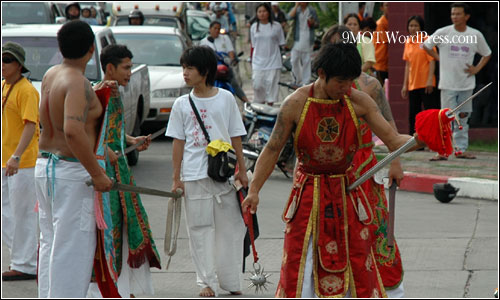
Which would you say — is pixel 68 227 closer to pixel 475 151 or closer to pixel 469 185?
pixel 469 185

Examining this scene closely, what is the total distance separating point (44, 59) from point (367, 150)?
7.11 metres

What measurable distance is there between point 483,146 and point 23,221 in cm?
839

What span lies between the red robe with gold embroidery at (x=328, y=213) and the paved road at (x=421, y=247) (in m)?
1.73

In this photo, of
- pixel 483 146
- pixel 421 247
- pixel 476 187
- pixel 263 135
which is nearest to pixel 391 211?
pixel 421 247

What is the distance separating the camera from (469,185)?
10930mm

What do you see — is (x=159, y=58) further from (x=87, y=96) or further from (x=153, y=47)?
(x=87, y=96)

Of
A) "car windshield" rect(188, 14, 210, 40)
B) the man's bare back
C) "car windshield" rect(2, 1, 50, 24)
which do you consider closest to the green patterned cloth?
the man's bare back

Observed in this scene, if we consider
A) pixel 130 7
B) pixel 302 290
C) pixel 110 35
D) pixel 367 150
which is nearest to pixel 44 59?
pixel 110 35

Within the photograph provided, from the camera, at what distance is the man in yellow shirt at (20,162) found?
24.2 feet

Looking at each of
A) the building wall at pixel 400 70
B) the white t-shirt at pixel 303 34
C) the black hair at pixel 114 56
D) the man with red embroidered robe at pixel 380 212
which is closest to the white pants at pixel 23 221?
the black hair at pixel 114 56

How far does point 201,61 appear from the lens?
6.87 m

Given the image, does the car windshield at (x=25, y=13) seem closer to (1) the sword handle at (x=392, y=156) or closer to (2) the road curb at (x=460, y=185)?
(2) the road curb at (x=460, y=185)

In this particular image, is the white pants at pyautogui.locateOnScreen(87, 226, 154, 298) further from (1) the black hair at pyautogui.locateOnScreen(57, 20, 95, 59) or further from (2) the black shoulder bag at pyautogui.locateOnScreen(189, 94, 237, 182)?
(1) the black hair at pyautogui.locateOnScreen(57, 20, 95, 59)

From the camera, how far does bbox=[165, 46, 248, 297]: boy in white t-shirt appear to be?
6.87 metres
